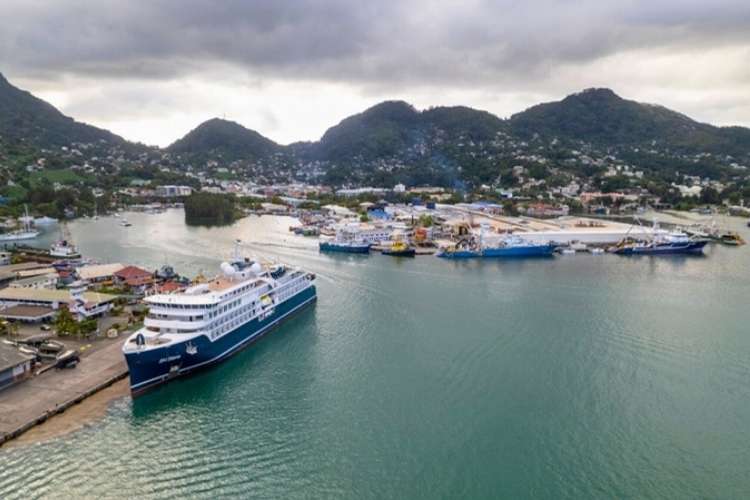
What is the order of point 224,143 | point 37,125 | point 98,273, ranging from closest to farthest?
point 98,273 < point 37,125 < point 224,143

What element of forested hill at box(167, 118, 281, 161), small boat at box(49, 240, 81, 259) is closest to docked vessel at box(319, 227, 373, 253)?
small boat at box(49, 240, 81, 259)

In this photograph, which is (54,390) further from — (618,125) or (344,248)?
(618,125)

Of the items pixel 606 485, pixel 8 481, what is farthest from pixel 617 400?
pixel 8 481

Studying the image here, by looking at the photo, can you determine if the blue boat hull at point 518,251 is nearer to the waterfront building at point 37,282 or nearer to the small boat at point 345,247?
the small boat at point 345,247

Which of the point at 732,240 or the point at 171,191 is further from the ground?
the point at 171,191

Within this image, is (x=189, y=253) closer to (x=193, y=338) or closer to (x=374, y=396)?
(x=193, y=338)

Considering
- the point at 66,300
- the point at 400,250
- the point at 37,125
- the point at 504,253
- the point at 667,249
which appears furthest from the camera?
the point at 37,125

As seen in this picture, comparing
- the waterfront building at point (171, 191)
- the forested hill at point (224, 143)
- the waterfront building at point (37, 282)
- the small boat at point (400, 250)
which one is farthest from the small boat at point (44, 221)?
the forested hill at point (224, 143)

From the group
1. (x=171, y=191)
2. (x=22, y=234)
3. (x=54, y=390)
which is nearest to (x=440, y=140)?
(x=171, y=191)
